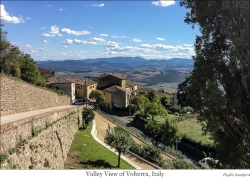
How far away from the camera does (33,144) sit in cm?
671

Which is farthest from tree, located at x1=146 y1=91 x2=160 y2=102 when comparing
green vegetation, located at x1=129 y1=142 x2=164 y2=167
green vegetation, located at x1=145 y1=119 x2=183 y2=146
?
green vegetation, located at x1=129 y1=142 x2=164 y2=167

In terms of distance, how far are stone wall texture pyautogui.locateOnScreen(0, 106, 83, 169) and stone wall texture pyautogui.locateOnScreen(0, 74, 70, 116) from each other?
3.29m

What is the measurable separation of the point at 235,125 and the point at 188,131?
2270cm

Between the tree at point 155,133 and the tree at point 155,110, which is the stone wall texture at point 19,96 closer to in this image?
the tree at point 155,133

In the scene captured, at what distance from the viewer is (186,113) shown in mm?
36250

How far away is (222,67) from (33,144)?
5.24 meters

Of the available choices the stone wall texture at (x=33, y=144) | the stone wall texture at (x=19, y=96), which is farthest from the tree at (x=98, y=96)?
the stone wall texture at (x=33, y=144)

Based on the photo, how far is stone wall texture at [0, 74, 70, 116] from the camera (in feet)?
36.6

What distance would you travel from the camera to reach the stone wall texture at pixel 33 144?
5441 mm

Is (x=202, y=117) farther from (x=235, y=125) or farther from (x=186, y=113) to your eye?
(x=186, y=113)

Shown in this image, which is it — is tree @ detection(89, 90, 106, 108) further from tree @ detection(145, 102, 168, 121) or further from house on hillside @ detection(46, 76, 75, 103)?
tree @ detection(145, 102, 168, 121)

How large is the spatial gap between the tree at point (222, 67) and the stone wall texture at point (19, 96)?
939 cm
